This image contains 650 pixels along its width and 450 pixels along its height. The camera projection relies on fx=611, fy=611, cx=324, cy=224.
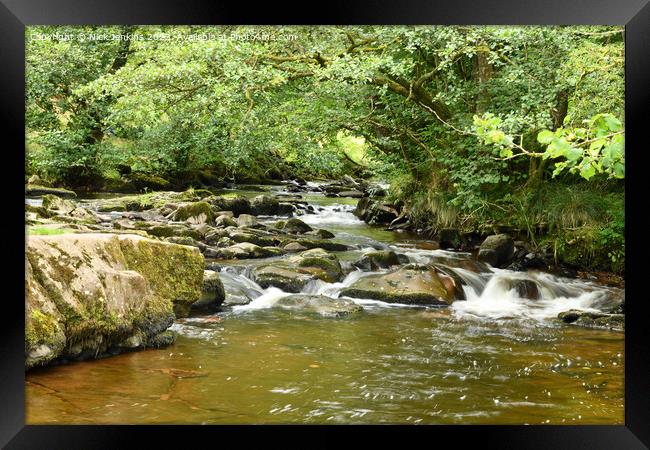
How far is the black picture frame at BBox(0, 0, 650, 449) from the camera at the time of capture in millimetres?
3367

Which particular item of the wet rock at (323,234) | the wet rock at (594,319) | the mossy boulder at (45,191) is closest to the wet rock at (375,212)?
the wet rock at (323,234)

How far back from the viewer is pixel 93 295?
4.53m

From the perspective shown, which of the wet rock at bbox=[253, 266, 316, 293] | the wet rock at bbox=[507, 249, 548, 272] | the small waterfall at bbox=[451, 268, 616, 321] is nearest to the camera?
the small waterfall at bbox=[451, 268, 616, 321]

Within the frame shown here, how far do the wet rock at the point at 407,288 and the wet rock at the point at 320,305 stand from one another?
0.39m

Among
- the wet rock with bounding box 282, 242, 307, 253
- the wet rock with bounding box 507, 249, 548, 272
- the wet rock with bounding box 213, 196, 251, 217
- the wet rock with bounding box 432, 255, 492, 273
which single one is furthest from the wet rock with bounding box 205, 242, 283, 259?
the wet rock with bounding box 507, 249, 548, 272

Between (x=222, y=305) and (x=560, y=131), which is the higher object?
(x=560, y=131)

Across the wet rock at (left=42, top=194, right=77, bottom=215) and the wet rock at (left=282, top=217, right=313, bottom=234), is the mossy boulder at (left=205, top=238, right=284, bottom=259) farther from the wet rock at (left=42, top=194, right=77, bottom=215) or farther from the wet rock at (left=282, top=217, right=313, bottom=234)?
the wet rock at (left=42, top=194, right=77, bottom=215)

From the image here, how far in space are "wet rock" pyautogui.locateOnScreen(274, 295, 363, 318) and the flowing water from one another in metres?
0.10

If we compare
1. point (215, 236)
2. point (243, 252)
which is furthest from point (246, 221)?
point (243, 252)

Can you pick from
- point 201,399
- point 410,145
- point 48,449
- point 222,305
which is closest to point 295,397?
point 201,399

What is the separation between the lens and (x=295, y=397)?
4414 mm
